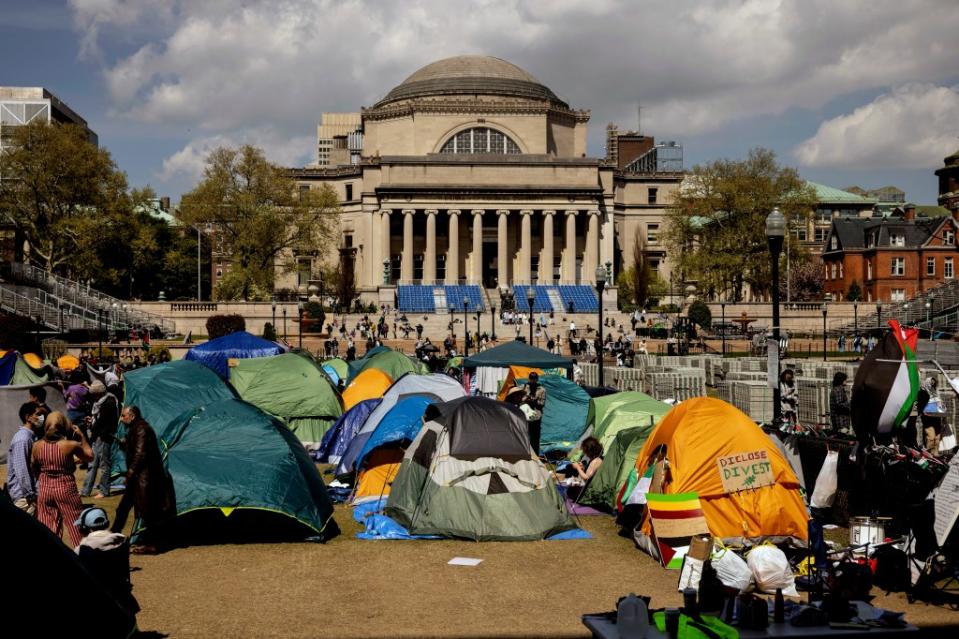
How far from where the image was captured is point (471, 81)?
104m

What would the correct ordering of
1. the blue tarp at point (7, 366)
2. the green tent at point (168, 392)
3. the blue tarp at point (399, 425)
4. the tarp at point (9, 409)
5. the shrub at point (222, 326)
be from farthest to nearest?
the shrub at point (222, 326) < the blue tarp at point (7, 366) < the tarp at point (9, 409) < the green tent at point (168, 392) < the blue tarp at point (399, 425)

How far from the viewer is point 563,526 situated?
49.6 feet

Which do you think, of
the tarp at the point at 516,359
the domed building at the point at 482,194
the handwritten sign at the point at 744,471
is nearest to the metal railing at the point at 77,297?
the domed building at the point at 482,194

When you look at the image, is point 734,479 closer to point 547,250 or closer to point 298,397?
point 298,397

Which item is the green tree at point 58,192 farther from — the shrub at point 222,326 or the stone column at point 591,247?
the stone column at point 591,247

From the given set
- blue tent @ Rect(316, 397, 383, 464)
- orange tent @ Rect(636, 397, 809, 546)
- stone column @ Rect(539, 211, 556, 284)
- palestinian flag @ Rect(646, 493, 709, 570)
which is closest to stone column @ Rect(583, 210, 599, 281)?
stone column @ Rect(539, 211, 556, 284)

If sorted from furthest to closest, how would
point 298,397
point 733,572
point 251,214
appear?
point 251,214 → point 298,397 → point 733,572

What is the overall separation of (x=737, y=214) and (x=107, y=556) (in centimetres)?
7473

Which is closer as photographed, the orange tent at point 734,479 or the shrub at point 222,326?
the orange tent at point 734,479

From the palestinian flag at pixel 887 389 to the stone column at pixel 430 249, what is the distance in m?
80.5

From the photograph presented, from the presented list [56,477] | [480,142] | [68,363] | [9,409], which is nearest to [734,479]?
[56,477]

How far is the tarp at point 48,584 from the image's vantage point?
18.9ft

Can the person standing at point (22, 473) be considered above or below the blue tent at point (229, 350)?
below

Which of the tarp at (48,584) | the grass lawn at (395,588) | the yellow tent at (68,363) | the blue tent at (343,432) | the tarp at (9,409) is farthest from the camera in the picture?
the yellow tent at (68,363)
